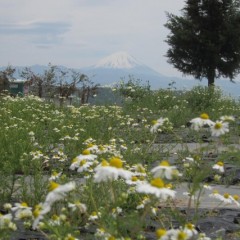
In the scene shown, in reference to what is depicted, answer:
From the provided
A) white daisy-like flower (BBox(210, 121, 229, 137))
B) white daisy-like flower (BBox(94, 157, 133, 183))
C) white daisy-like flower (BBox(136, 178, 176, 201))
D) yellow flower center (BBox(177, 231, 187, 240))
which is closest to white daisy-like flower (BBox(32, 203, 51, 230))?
white daisy-like flower (BBox(94, 157, 133, 183))

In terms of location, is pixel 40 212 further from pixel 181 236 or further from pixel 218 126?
pixel 218 126

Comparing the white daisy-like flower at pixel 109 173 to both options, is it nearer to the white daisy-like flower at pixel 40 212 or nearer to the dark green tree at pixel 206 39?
the white daisy-like flower at pixel 40 212

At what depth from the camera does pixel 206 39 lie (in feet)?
93.2

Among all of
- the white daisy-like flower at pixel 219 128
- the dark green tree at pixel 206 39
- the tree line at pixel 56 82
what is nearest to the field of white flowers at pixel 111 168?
the white daisy-like flower at pixel 219 128

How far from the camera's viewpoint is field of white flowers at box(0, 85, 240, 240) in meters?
2.43


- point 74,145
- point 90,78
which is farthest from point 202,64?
point 74,145

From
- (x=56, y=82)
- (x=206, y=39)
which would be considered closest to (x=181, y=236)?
(x=56, y=82)

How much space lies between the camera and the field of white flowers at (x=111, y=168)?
243cm

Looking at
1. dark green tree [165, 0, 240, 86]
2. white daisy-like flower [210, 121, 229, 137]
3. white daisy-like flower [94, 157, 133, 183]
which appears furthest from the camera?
dark green tree [165, 0, 240, 86]

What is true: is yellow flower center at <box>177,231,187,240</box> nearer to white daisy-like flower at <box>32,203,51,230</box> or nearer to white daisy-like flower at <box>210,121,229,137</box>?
white daisy-like flower at <box>32,203,51,230</box>

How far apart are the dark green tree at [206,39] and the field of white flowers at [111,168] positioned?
38.5 ft

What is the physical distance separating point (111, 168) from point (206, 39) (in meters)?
26.8

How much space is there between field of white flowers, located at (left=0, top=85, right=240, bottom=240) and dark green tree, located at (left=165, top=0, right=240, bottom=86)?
11.7m

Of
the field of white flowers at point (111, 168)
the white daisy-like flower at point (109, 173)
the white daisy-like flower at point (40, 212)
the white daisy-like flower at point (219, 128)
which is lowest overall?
the field of white flowers at point (111, 168)
